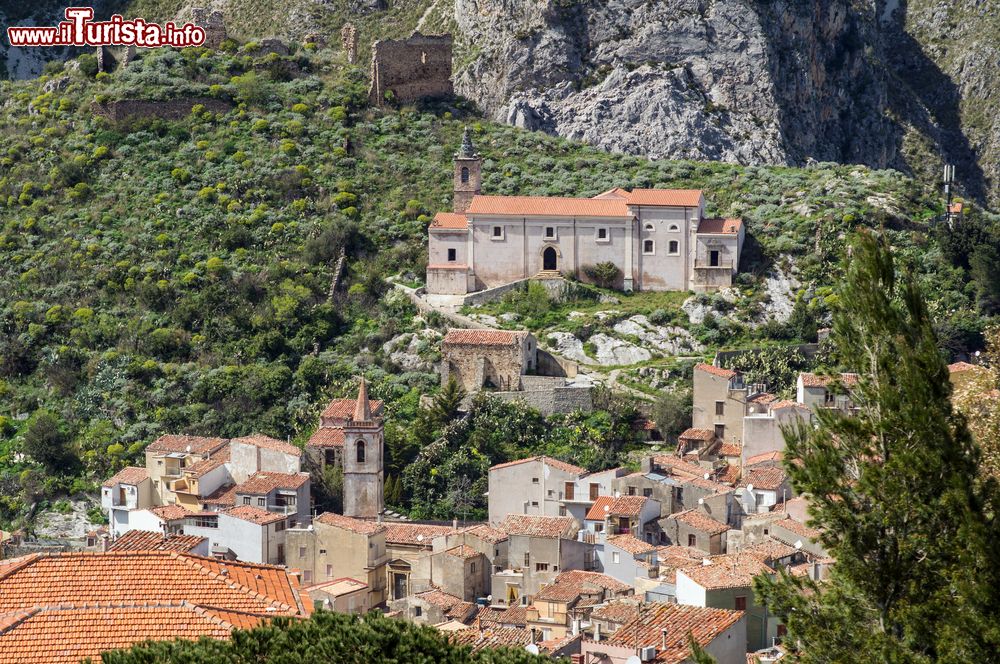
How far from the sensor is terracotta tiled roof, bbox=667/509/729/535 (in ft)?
167

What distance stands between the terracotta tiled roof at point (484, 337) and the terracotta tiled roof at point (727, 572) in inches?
727

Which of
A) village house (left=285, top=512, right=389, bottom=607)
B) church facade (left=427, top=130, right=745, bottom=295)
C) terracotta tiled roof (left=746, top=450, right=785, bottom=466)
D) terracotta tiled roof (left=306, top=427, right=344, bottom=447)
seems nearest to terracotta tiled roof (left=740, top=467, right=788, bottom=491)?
terracotta tiled roof (left=746, top=450, right=785, bottom=466)

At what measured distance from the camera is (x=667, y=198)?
70.5 metres

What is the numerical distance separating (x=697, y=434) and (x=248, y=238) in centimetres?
2613

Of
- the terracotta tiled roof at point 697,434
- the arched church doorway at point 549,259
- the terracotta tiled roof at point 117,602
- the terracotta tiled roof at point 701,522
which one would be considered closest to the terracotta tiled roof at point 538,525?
the terracotta tiled roof at point 701,522

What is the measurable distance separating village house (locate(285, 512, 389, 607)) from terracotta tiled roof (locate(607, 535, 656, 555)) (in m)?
6.72

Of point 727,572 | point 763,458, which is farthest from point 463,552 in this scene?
point 727,572

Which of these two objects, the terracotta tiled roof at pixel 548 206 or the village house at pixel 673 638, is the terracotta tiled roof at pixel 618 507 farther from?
the terracotta tiled roof at pixel 548 206

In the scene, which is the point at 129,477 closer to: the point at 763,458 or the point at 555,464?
the point at 555,464

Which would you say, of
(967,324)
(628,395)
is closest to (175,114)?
(628,395)

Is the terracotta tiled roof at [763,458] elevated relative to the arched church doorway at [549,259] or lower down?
lower down

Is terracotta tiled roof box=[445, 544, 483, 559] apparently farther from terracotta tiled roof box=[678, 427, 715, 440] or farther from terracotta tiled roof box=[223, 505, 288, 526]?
terracotta tiled roof box=[678, 427, 715, 440]

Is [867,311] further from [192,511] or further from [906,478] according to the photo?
[192,511]

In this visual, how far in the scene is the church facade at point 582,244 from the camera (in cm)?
6988
